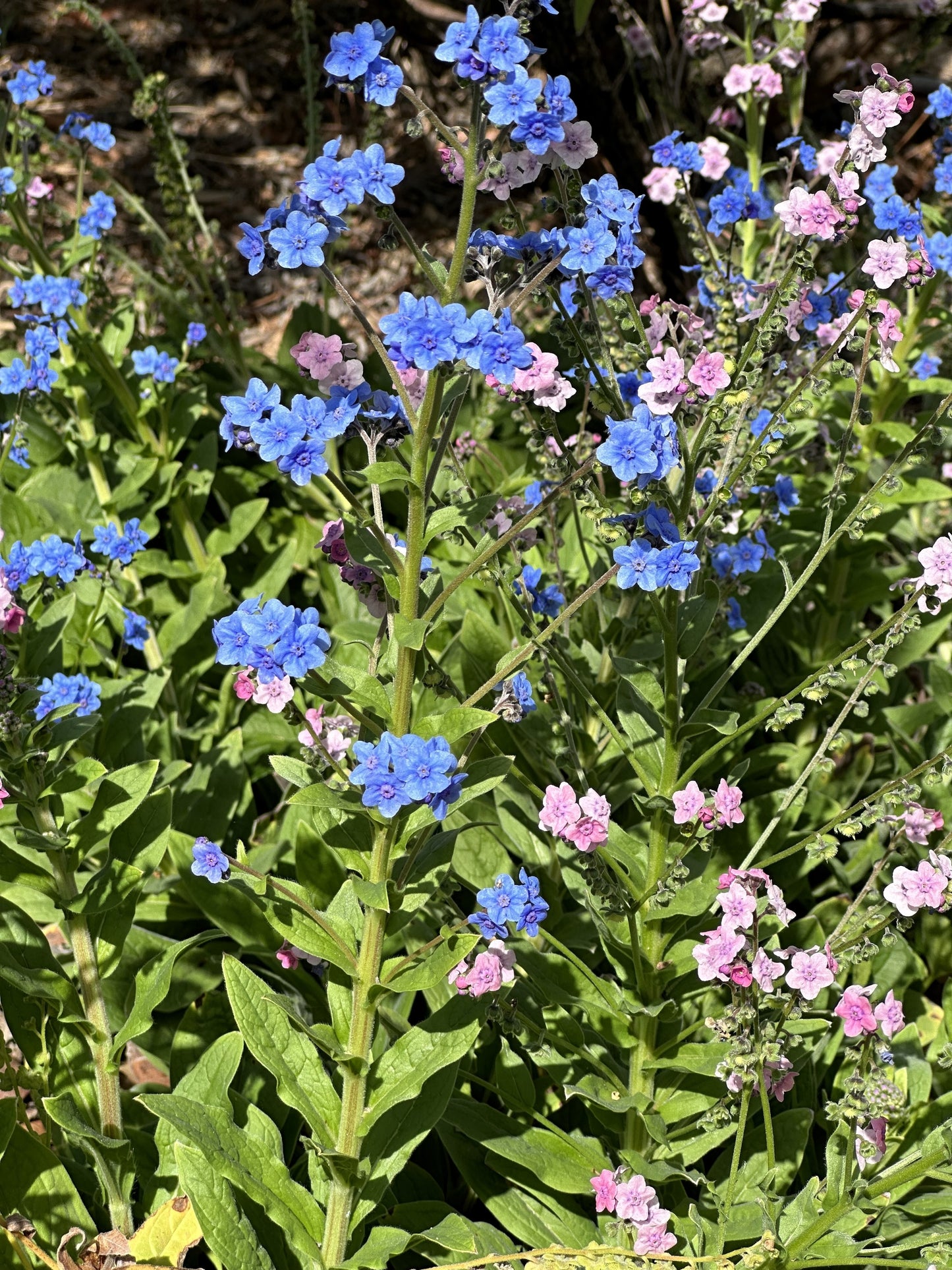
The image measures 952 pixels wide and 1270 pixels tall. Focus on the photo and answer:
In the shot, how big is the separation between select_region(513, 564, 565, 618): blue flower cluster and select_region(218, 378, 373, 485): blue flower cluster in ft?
3.34

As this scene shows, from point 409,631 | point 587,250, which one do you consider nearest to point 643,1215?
point 409,631

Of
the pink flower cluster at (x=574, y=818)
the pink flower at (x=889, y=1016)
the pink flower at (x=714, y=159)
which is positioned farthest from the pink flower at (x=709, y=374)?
the pink flower at (x=714, y=159)

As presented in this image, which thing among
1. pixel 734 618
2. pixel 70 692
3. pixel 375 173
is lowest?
pixel 734 618

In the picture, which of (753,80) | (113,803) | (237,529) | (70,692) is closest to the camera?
(113,803)

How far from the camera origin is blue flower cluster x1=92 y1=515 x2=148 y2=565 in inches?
126

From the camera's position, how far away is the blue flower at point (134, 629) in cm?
317

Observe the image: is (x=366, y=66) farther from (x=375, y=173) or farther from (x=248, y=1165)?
(x=248, y=1165)

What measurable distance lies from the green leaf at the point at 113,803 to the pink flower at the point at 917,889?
1.37 meters

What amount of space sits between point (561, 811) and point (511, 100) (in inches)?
42.8

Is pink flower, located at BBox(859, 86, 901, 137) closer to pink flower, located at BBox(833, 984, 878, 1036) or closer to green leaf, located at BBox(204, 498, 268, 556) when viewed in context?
pink flower, located at BBox(833, 984, 878, 1036)

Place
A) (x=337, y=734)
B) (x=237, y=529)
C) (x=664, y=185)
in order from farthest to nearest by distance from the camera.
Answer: (x=237, y=529) < (x=664, y=185) < (x=337, y=734)

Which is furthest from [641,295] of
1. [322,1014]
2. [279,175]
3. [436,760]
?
[436,760]

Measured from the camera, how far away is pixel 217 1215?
196cm

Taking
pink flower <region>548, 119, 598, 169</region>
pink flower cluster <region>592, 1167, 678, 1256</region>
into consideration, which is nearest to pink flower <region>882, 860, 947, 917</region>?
pink flower cluster <region>592, 1167, 678, 1256</region>
